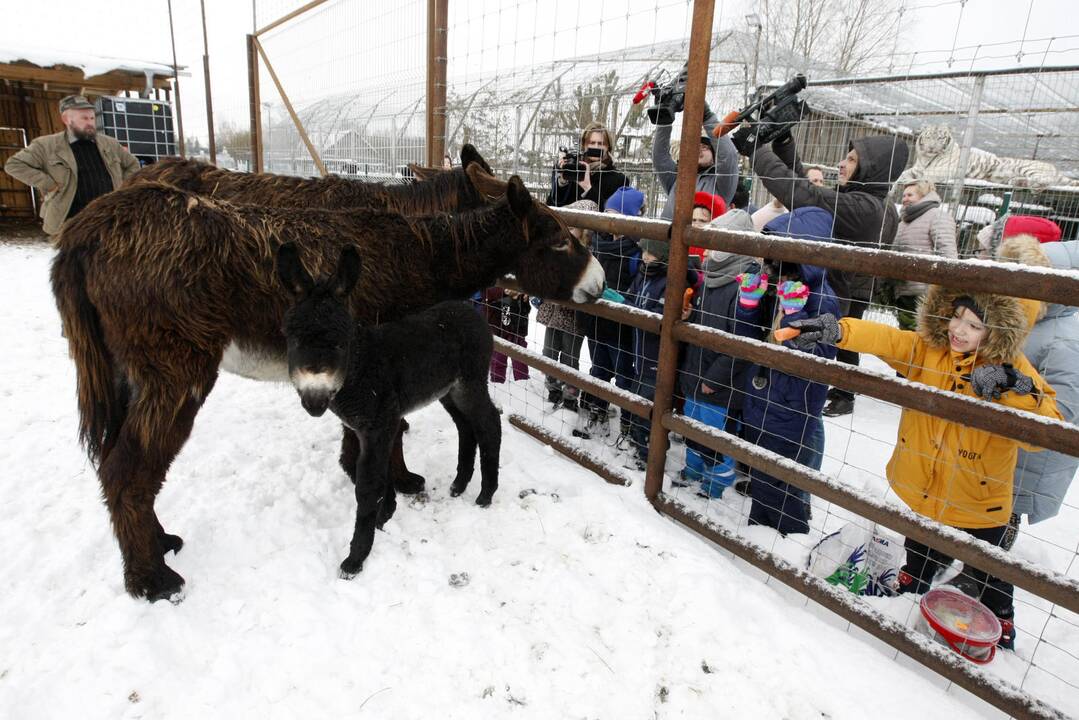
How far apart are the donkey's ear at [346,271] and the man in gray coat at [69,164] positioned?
6.40 metres

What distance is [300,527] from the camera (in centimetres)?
317

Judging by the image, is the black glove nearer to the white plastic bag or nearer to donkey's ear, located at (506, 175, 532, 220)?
the white plastic bag

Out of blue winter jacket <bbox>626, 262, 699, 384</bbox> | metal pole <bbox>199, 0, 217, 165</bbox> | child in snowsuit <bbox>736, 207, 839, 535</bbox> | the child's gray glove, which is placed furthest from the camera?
metal pole <bbox>199, 0, 217, 165</bbox>

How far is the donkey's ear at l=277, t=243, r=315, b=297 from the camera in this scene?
2.44 metres

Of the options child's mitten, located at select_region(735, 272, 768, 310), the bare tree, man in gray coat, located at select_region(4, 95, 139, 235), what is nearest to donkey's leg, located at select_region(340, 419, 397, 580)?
child's mitten, located at select_region(735, 272, 768, 310)

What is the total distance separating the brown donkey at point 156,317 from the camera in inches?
102

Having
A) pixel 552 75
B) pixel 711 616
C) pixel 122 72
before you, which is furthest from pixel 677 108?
pixel 122 72

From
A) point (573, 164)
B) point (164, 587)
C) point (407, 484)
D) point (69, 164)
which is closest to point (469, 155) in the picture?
point (573, 164)

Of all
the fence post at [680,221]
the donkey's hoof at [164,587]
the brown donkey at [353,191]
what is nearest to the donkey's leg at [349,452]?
the donkey's hoof at [164,587]

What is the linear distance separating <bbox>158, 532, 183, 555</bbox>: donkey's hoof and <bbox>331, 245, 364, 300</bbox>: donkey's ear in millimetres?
1648

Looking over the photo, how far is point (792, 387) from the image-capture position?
336cm

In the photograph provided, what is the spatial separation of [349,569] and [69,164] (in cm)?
707

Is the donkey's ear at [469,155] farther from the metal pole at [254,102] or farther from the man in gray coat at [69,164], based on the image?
the metal pole at [254,102]

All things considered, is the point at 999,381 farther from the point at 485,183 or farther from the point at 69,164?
the point at 69,164
